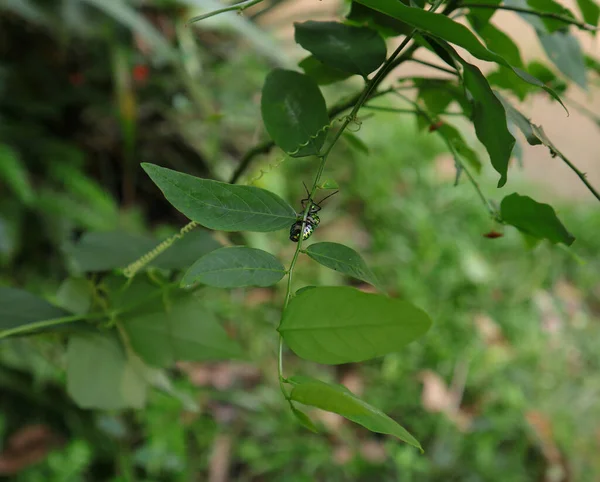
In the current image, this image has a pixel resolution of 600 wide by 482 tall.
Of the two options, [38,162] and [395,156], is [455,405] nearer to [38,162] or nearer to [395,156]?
[395,156]

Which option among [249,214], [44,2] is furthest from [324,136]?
[44,2]

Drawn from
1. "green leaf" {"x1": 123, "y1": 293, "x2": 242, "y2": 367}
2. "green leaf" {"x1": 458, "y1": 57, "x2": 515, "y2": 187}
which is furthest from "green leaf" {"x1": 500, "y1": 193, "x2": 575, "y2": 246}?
"green leaf" {"x1": 123, "y1": 293, "x2": 242, "y2": 367}

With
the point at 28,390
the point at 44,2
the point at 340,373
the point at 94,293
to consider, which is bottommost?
the point at 340,373

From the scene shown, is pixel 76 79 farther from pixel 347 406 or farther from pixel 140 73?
pixel 347 406

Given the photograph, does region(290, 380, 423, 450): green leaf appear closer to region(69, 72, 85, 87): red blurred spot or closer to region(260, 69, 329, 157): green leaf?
region(260, 69, 329, 157): green leaf

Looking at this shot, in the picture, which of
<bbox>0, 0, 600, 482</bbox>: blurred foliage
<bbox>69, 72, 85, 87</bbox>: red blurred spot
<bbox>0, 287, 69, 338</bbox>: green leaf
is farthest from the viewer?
<bbox>69, 72, 85, 87</bbox>: red blurred spot

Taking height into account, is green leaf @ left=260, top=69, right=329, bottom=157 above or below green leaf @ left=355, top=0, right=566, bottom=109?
below
